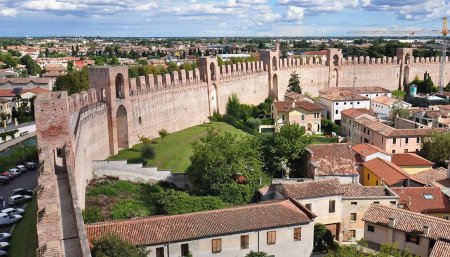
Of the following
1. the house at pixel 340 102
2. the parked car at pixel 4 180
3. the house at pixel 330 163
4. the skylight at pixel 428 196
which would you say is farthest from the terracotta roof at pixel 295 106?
the parked car at pixel 4 180

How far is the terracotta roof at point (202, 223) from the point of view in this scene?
1722 centimetres

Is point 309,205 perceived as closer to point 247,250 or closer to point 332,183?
point 332,183

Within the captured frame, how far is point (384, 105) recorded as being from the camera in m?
46.6

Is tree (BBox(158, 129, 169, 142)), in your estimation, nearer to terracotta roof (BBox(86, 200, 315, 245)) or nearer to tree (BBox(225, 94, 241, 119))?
tree (BBox(225, 94, 241, 119))

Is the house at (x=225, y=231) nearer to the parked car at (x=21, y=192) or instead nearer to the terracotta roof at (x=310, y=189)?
the terracotta roof at (x=310, y=189)

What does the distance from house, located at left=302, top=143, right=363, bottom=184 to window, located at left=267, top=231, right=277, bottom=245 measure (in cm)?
791

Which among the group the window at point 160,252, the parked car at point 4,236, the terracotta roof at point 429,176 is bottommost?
the parked car at point 4,236

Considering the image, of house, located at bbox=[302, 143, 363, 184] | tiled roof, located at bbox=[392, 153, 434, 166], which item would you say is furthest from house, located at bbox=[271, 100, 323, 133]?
house, located at bbox=[302, 143, 363, 184]

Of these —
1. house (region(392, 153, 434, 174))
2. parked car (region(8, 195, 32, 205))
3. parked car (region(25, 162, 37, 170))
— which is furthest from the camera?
parked car (region(25, 162, 37, 170))

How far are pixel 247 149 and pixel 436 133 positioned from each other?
48.4 feet

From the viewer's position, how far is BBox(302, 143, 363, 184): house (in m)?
26.3

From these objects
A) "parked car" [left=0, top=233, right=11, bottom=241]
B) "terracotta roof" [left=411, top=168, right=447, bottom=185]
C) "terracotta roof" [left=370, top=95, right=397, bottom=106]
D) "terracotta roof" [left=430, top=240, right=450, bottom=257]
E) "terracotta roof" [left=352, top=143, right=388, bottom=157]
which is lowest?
"parked car" [left=0, top=233, right=11, bottom=241]

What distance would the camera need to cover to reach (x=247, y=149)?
2717 centimetres

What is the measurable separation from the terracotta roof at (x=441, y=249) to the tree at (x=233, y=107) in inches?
1130
